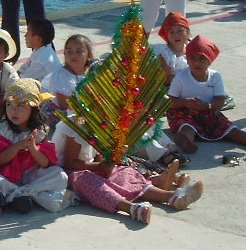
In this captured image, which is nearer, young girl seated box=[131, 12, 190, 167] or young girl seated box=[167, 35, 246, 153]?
young girl seated box=[167, 35, 246, 153]

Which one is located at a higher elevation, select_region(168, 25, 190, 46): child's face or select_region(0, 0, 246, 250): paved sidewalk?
select_region(168, 25, 190, 46): child's face

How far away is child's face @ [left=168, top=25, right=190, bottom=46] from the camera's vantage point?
7836 mm

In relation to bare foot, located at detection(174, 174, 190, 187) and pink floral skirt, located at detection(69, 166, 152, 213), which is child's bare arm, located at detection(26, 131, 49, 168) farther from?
bare foot, located at detection(174, 174, 190, 187)

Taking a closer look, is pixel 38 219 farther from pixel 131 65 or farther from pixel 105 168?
pixel 131 65

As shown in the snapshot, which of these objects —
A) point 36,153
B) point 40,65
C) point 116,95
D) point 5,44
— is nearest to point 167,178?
point 116,95

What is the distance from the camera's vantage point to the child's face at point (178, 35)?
7836mm

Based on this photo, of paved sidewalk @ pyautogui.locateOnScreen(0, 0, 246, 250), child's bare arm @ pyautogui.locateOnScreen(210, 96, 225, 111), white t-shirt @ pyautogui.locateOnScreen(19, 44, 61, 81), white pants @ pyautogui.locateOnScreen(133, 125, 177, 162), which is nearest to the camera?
paved sidewalk @ pyautogui.locateOnScreen(0, 0, 246, 250)

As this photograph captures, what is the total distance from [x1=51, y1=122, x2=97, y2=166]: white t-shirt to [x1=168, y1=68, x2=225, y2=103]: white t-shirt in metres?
1.58

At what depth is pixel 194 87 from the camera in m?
7.10

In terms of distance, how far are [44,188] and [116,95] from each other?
733mm

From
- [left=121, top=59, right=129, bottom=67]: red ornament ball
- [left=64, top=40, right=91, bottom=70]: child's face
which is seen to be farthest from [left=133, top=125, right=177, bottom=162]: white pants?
[left=121, top=59, right=129, bottom=67]: red ornament ball

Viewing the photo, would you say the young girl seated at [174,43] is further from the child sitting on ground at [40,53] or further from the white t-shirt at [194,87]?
the child sitting on ground at [40,53]

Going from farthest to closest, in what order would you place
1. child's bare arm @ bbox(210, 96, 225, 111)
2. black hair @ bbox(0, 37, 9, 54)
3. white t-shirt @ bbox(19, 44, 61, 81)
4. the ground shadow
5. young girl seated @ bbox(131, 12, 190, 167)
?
1. young girl seated @ bbox(131, 12, 190, 167)
2. white t-shirt @ bbox(19, 44, 61, 81)
3. child's bare arm @ bbox(210, 96, 225, 111)
4. black hair @ bbox(0, 37, 9, 54)
5. the ground shadow

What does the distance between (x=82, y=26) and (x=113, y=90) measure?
597cm
